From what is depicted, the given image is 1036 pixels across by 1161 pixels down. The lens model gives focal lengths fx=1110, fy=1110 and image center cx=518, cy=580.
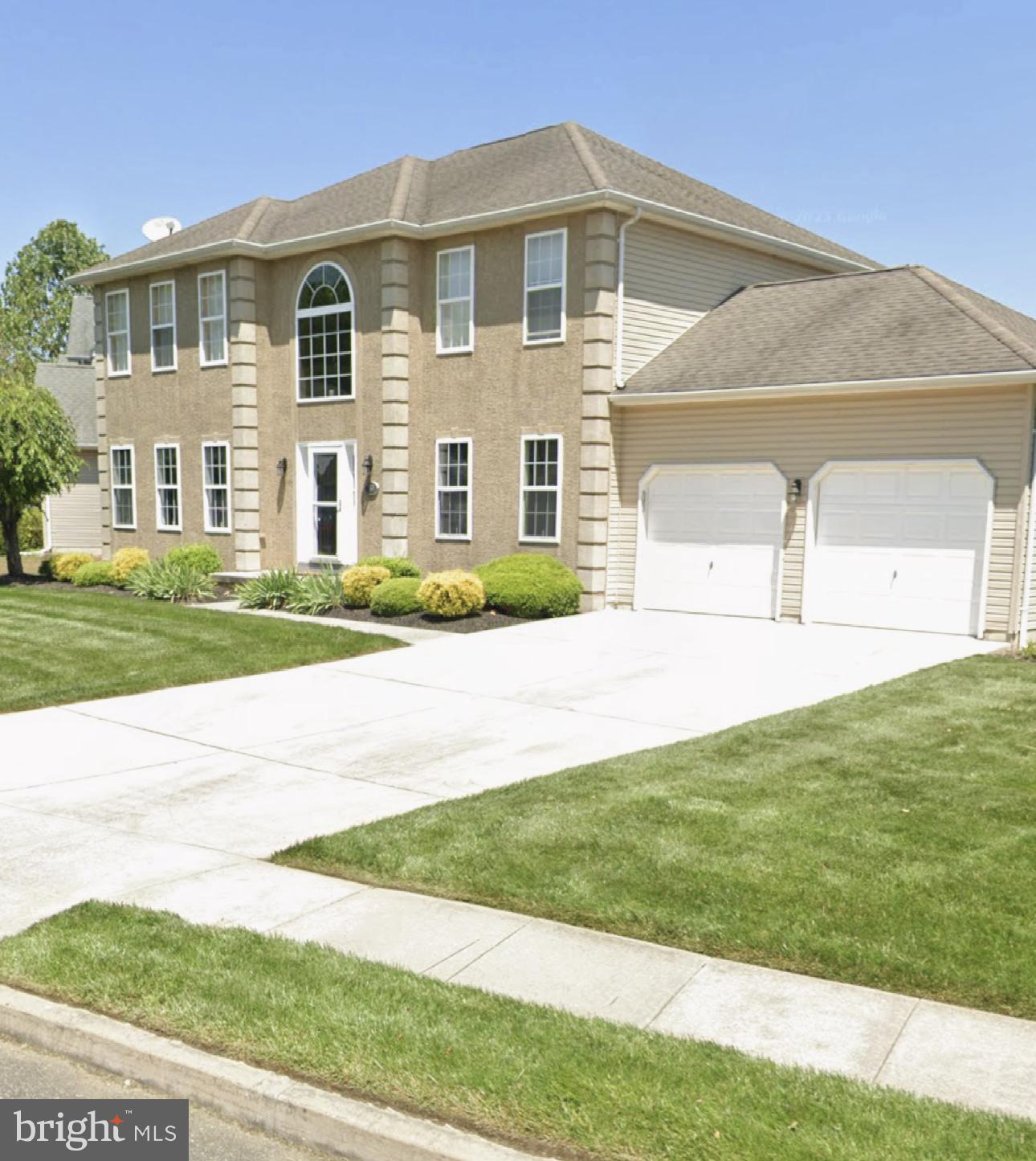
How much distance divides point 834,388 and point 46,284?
58.6m

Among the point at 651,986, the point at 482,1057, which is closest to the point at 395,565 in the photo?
the point at 651,986

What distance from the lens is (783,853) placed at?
700 cm

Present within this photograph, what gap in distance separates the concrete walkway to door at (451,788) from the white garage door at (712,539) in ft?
3.02

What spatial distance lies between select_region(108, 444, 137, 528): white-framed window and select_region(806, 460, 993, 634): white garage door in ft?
56.2

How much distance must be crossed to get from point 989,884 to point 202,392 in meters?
21.7

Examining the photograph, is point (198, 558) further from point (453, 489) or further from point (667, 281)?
point (667, 281)

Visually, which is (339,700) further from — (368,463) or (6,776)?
Result: (368,463)

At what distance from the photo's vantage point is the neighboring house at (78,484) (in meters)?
34.3

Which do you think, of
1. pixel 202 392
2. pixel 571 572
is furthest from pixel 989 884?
pixel 202 392

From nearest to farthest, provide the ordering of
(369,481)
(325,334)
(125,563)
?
(369,481), (325,334), (125,563)

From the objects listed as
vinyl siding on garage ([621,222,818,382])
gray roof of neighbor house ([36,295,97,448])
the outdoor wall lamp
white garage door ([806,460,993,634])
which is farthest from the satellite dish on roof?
white garage door ([806,460,993,634])

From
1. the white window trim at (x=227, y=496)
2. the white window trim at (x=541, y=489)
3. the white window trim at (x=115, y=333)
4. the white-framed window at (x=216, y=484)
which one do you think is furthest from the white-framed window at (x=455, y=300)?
the white window trim at (x=115, y=333)

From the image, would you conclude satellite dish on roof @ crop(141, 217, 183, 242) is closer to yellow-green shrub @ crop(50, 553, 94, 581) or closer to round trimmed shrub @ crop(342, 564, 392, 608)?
yellow-green shrub @ crop(50, 553, 94, 581)

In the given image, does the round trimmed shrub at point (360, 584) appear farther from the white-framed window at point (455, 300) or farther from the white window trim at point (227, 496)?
the white window trim at point (227, 496)
